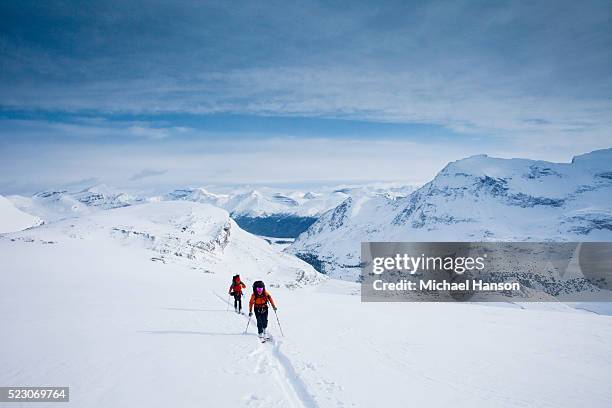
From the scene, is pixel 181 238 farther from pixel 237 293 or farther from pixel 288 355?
pixel 288 355

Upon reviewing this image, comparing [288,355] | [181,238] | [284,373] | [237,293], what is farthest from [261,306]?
[181,238]

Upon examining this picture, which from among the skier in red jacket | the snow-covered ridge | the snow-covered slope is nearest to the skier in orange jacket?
the snow-covered slope

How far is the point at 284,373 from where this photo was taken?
11.8m

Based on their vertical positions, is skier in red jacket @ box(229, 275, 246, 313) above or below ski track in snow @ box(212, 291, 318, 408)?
below

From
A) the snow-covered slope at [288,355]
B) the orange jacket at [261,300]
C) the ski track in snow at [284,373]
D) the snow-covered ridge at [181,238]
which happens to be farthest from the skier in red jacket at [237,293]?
the snow-covered ridge at [181,238]

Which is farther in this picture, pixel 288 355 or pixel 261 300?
pixel 261 300

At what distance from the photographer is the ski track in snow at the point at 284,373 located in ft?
32.1

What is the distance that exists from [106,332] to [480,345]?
691 inches

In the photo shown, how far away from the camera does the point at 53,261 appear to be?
45438 mm

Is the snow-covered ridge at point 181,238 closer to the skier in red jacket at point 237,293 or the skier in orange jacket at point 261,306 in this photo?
the skier in red jacket at point 237,293

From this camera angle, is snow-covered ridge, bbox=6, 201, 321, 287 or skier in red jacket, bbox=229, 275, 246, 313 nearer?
skier in red jacket, bbox=229, 275, 246, 313

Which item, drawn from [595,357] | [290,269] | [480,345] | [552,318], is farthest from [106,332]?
[290,269]

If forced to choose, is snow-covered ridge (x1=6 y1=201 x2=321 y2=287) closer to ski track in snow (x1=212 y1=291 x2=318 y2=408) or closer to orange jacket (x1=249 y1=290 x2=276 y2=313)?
orange jacket (x1=249 y1=290 x2=276 y2=313)

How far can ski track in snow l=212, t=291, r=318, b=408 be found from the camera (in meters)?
9.78
